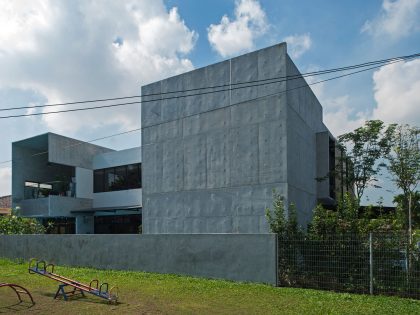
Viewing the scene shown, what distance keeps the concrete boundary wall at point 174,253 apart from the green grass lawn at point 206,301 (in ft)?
1.59

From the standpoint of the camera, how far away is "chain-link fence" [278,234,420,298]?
9945 mm

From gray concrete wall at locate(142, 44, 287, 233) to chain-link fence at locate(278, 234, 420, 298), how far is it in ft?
14.5

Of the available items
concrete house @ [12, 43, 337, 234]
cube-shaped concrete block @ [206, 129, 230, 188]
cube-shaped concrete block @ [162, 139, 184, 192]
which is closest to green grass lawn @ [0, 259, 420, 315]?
concrete house @ [12, 43, 337, 234]

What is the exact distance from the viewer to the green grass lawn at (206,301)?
8766mm

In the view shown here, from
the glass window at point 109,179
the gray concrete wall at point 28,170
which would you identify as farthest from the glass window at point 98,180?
the gray concrete wall at point 28,170

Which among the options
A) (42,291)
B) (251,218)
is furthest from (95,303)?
(251,218)

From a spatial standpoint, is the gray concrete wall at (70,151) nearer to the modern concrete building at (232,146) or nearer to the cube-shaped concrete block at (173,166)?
the modern concrete building at (232,146)

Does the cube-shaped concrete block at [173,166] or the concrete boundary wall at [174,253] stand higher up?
the cube-shaped concrete block at [173,166]

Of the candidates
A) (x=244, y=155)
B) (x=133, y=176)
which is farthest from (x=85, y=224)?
(x=244, y=155)

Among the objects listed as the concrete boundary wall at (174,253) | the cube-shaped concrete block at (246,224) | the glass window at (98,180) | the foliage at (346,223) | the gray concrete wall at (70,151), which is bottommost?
the concrete boundary wall at (174,253)

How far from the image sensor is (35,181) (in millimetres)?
31172

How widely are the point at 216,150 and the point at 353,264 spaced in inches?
333

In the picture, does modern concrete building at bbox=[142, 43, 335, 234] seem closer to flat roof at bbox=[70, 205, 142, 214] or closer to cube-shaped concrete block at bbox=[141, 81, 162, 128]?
cube-shaped concrete block at bbox=[141, 81, 162, 128]

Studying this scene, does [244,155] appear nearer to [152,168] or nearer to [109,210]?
[152,168]
